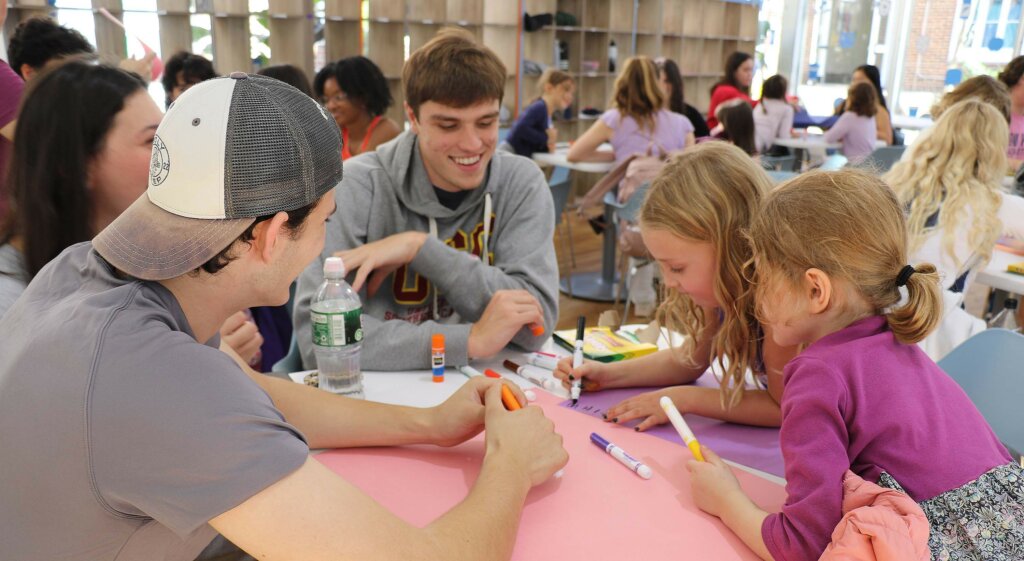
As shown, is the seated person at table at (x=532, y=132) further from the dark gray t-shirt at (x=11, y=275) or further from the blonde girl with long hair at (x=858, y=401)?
the blonde girl with long hair at (x=858, y=401)

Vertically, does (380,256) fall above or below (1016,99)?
below

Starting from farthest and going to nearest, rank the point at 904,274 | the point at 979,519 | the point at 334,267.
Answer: the point at 334,267 < the point at 904,274 < the point at 979,519

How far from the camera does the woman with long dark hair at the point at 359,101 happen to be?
13.1 ft

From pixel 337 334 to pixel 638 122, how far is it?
3836 mm

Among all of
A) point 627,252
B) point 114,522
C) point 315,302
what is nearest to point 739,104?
point 627,252

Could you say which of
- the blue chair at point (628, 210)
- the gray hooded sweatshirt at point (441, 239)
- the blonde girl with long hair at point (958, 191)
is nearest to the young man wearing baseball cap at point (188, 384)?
the gray hooded sweatshirt at point (441, 239)

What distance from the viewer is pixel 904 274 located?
1052 millimetres

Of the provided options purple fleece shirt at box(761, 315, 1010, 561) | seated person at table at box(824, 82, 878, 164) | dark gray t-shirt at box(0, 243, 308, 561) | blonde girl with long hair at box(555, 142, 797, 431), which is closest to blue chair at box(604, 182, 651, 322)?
blonde girl with long hair at box(555, 142, 797, 431)

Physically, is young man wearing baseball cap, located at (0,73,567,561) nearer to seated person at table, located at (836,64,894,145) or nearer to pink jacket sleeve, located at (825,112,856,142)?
pink jacket sleeve, located at (825,112,856,142)

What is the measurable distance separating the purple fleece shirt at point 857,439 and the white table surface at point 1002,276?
67.7 inches

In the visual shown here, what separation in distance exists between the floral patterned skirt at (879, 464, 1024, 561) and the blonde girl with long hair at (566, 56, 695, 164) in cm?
392

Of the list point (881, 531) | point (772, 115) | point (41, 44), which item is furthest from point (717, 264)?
point (772, 115)

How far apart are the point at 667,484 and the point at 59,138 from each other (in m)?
1.23

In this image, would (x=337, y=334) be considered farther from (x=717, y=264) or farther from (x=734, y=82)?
(x=734, y=82)
